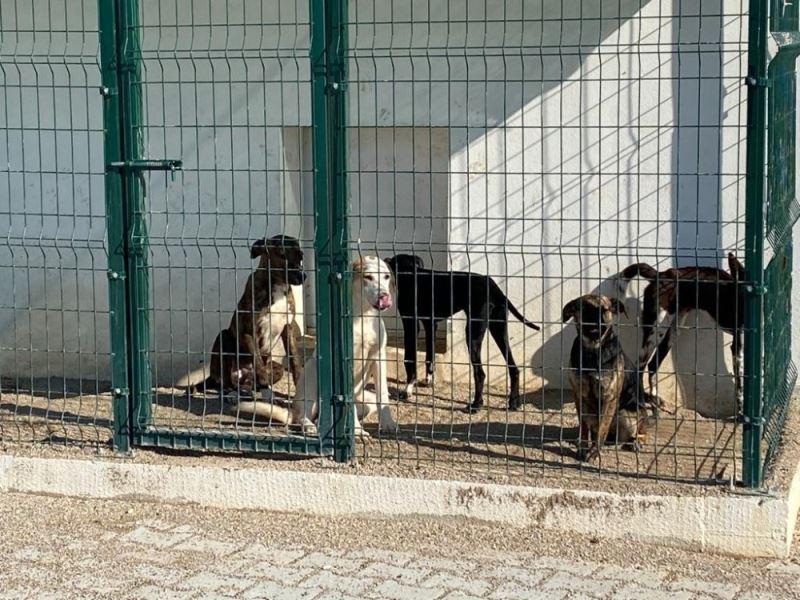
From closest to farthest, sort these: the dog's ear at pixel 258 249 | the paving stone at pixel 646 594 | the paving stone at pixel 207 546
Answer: the paving stone at pixel 646 594 → the paving stone at pixel 207 546 → the dog's ear at pixel 258 249

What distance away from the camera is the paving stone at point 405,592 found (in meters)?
5.87

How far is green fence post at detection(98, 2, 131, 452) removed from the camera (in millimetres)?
7066

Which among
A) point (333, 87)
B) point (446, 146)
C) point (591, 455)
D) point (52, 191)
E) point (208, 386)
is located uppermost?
point (333, 87)

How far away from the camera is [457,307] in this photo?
9.27 m

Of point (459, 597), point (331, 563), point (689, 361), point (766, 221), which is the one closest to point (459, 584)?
point (459, 597)

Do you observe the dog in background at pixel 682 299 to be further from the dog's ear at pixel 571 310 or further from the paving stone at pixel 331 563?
the paving stone at pixel 331 563

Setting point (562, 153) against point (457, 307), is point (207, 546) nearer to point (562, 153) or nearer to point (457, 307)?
point (457, 307)

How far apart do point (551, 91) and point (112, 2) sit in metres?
3.44

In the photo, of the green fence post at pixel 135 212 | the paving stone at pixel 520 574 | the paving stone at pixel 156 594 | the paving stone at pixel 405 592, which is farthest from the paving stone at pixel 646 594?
the green fence post at pixel 135 212

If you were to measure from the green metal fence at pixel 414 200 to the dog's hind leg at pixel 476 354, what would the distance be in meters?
0.09

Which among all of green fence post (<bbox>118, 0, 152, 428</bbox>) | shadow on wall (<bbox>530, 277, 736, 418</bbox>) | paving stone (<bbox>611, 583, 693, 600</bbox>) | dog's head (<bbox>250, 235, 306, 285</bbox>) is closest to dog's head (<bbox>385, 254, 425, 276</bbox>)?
dog's head (<bbox>250, 235, 306, 285</bbox>)

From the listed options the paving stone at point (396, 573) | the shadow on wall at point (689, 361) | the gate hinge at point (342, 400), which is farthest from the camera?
the shadow on wall at point (689, 361)

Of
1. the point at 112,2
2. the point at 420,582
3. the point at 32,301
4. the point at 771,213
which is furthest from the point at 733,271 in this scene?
the point at 32,301

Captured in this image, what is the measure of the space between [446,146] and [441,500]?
150 inches
